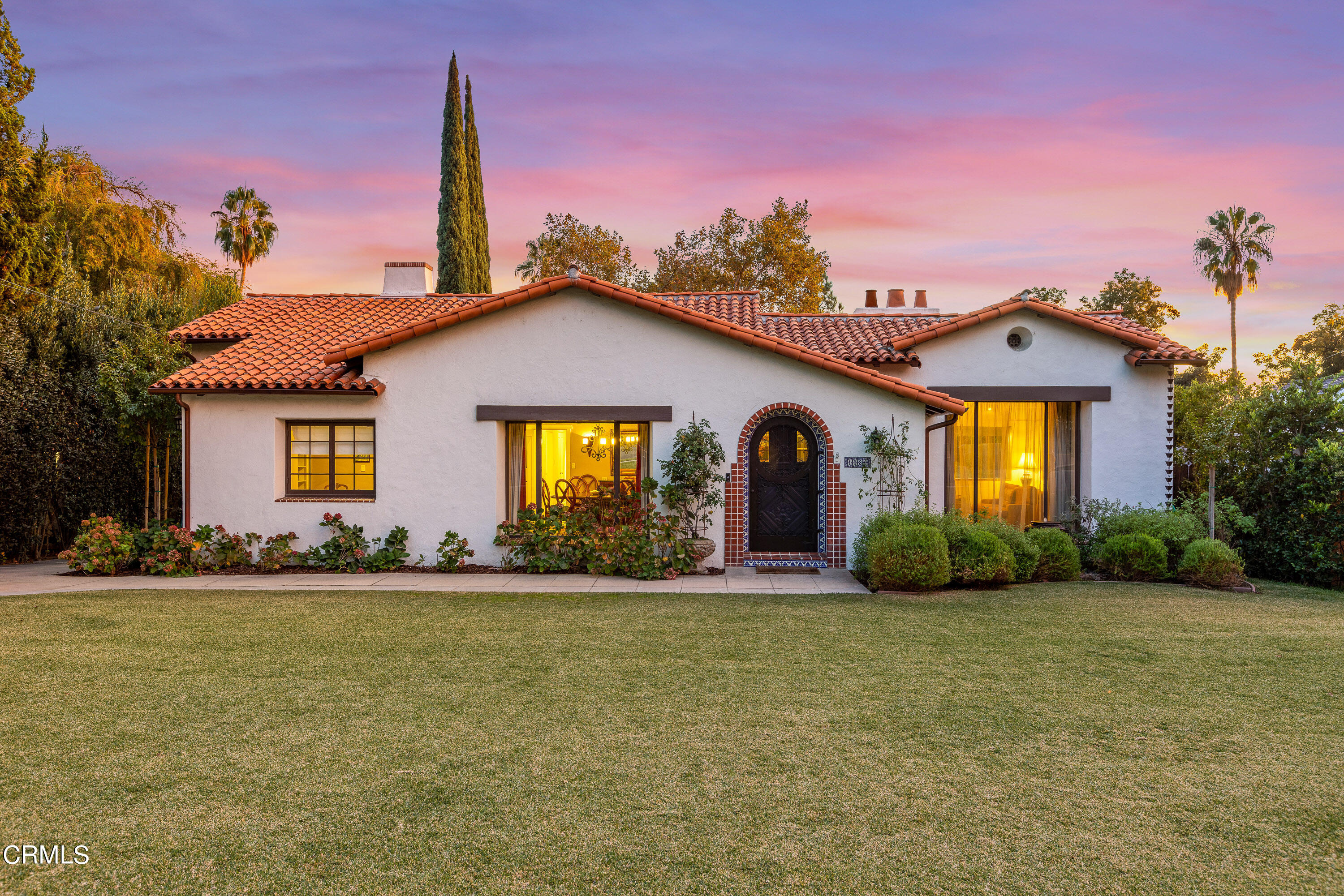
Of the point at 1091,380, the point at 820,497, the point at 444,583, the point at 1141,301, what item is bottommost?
the point at 444,583

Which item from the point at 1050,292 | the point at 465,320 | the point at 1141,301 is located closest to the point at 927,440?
the point at 465,320

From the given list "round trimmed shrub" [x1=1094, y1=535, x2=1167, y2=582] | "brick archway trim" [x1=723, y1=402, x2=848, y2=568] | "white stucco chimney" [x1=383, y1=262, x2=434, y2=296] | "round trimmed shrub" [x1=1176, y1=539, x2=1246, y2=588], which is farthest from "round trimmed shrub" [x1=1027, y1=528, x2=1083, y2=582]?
"white stucco chimney" [x1=383, y1=262, x2=434, y2=296]

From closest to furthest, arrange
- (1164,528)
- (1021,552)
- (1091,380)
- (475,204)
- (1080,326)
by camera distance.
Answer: (1021,552)
(1164,528)
(1080,326)
(1091,380)
(475,204)

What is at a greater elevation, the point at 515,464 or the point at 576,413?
the point at 576,413

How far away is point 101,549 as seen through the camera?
11.6m

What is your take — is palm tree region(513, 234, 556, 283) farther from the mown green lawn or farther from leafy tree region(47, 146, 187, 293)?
the mown green lawn

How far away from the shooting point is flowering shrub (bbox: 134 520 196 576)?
11.6 metres

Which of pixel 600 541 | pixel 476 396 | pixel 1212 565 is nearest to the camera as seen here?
pixel 1212 565

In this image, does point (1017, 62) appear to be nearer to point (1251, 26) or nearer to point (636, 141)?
point (1251, 26)

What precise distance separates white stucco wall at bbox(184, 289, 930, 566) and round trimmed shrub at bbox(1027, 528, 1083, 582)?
2.30 metres

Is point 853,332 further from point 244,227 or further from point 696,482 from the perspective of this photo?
point 244,227

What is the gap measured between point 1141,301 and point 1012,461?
2354 cm

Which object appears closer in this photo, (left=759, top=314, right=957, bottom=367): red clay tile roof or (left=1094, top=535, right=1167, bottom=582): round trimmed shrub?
(left=1094, top=535, right=1167, bottom=582): round trimmed shrub
